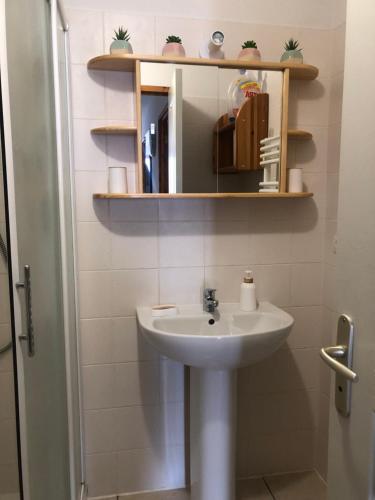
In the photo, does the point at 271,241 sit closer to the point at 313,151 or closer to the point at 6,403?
the point at 313,151

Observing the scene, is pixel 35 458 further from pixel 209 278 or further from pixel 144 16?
pixel 144 16

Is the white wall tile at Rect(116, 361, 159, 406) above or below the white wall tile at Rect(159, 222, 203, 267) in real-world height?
below

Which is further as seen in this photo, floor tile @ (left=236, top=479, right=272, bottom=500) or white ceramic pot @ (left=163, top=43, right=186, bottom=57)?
floor tile @ (left=236, top=479, right=272, bottom=500)

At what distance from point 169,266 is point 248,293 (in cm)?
37

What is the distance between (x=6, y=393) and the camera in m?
1.19

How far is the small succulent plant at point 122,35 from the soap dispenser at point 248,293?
3.53 feet

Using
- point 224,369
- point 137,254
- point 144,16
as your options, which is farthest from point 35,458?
point 144,16

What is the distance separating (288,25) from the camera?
6.36ft

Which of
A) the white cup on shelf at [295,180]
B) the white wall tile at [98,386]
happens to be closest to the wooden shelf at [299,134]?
the white cup on shelf at [295,180]

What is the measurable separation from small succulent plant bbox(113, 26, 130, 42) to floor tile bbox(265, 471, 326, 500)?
2.08m

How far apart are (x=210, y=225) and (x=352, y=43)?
1.17m

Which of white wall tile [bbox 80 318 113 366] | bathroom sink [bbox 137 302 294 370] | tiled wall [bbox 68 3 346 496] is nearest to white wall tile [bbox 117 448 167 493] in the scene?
tiled wall [bbox 68 3 346 496]

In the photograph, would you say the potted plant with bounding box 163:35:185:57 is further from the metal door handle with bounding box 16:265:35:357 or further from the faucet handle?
the metal door handle with bounding box 16:265:35:357

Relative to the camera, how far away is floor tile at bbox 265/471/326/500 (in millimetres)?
2039
